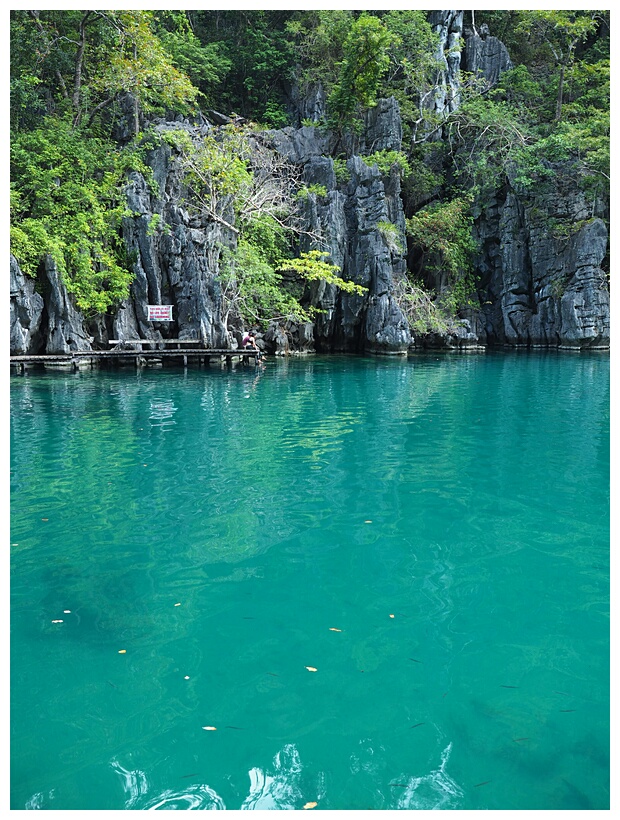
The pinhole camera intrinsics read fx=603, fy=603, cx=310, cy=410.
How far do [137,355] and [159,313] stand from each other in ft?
6.40

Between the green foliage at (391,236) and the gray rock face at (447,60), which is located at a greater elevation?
the gray rock face at (447,60)

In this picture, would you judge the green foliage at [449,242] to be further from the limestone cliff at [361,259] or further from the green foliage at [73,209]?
the green foliage at [73,209]

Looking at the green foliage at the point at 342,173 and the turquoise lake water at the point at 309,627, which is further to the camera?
the green foliage at the point at 342,173

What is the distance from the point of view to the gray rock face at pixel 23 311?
2134 cm

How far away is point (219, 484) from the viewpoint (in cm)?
838

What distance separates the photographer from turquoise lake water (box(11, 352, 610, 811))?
3.25 meters

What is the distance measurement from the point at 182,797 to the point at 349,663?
4.82 feet

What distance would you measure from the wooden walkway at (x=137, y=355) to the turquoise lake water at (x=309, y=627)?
39.8ft

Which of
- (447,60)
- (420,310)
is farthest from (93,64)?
(447,60)

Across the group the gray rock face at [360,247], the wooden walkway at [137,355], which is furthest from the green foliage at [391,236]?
the wooden walkway at [137,355]

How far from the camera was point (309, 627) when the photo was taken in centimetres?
465

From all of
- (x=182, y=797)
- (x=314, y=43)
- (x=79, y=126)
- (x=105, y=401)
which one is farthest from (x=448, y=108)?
(x=182, y=797)

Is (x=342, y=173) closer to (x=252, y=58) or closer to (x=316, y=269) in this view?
(x=316, y=269)

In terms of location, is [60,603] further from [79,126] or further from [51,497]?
[79,126]
